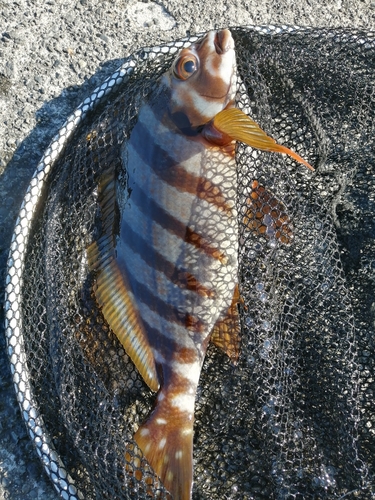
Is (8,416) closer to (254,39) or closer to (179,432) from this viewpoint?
(179,432)

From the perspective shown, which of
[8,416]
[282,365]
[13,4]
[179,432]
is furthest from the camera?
[13,4]

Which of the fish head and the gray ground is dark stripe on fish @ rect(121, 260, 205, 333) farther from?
the gray ground

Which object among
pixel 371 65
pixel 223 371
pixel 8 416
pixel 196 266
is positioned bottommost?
pixel 8 416

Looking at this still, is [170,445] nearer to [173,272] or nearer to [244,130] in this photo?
[173,272]

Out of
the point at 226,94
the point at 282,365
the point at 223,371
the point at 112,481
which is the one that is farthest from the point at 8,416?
the point at 226,94

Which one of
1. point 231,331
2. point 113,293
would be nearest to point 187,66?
point 113,293
